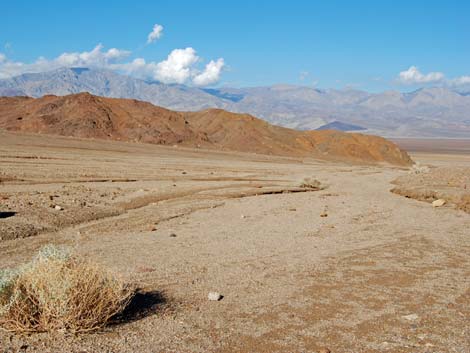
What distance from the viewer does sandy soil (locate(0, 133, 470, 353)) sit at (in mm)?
6363

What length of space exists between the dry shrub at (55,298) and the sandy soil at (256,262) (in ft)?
0.54

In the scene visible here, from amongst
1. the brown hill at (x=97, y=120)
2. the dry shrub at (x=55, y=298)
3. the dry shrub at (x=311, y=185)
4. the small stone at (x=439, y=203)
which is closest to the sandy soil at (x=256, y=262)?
the dry shrub at (x=55, y=298)

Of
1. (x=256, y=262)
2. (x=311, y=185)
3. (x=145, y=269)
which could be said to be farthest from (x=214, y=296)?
(x=311, y=185)

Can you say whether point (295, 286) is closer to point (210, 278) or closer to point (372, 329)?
point (210, 278)

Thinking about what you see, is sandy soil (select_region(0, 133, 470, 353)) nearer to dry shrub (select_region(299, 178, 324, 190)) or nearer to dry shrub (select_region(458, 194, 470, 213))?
dry shrub (select_region(458, 194, 470, 213))

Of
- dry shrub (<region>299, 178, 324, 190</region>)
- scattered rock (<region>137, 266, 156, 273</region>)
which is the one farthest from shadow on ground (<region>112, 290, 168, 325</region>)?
dry shrub (<region>299, 178, 324, 190</region>)

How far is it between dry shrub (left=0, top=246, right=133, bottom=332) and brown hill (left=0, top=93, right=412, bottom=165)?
5322 centimetres

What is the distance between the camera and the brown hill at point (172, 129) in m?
60.1

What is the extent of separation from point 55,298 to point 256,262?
16.2ft

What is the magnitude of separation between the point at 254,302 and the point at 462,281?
4017 mm

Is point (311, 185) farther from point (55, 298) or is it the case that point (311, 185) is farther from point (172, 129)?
point (172, 129)

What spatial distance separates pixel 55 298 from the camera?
19.1 feet

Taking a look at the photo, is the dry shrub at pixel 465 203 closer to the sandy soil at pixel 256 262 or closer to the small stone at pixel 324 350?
the sandy soil at pixel 256 262

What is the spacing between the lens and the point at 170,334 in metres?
6.34
